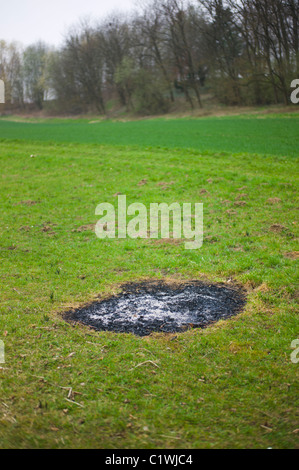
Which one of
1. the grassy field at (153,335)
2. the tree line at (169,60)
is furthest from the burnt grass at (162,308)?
the tree line at (169,60)

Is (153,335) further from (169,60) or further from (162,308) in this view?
(169,60)

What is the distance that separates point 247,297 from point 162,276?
2.22 meters

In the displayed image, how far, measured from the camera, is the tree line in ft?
156

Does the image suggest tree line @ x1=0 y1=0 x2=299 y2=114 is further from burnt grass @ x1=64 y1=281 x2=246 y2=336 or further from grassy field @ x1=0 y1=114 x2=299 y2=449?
burnt grass @ x1=64 y1=281 x2=246 y2=336

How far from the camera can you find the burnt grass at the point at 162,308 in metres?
7.06

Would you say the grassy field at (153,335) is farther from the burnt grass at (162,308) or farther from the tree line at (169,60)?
the tree line at (169,60)

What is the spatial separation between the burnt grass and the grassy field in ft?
0.89

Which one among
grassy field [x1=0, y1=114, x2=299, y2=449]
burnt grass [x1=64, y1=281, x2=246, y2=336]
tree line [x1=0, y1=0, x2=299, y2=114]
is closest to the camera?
grassy field [x1=0, y1=114, x2=299, y2=449]

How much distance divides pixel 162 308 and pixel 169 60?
2594 inches

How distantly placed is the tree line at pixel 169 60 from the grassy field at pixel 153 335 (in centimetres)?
3520

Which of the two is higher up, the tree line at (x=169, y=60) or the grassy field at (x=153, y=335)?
the tree line at (x=169, y=60)

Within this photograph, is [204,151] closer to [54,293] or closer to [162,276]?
[162,276]

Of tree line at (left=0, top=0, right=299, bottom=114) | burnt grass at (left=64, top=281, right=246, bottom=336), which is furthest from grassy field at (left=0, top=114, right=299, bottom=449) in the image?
tree line at (left=0, top=0, right=299, bottom=114)

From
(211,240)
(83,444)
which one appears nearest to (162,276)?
(211,240)
